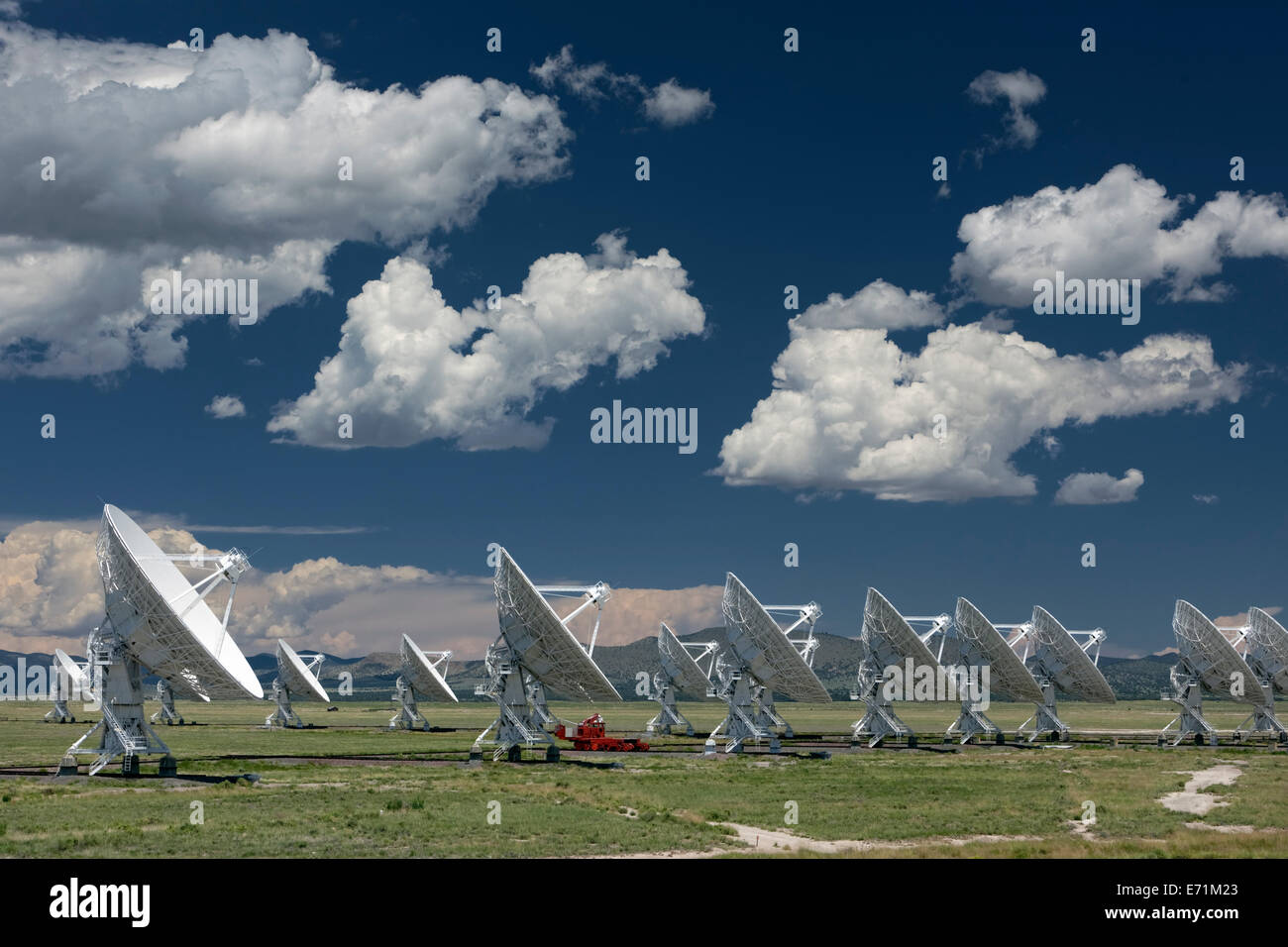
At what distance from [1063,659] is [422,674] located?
65.9 m

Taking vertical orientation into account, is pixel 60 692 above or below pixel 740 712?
below

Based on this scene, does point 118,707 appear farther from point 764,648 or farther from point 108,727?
point 764,648

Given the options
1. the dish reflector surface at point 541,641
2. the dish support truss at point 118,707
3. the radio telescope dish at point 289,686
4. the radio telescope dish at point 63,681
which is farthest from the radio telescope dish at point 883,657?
the radio telescope dish at point 63,681

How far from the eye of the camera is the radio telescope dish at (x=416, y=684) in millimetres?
115875

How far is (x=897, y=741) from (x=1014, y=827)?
5787 cm

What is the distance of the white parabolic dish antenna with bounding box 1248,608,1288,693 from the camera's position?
9656cm

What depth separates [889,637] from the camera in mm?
83750

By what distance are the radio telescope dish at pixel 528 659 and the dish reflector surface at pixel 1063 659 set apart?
1914 inches

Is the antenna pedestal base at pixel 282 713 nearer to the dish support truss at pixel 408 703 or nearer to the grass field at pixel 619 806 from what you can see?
the dish support truss at pixel 408 703

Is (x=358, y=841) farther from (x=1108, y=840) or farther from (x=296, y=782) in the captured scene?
(x=1108, y=840)

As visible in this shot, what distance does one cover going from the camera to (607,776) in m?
60.8

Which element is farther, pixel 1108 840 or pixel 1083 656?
pixel 1083 656

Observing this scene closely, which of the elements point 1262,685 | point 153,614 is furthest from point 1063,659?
point 153,614
